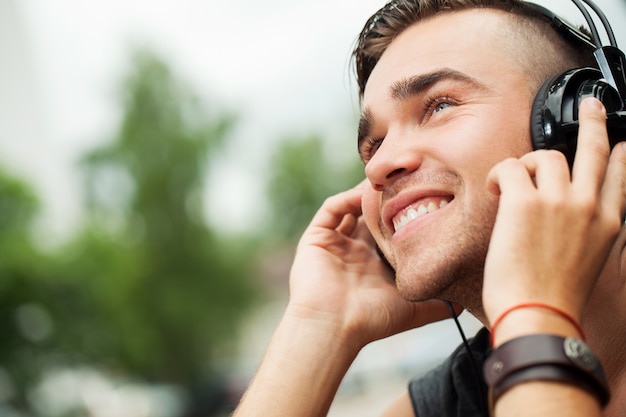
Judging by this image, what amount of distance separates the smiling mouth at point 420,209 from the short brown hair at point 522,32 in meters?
0.35

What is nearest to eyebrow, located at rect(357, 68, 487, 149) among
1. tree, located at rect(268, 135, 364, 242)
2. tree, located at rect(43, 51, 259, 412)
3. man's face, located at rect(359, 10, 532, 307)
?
man's face, located at rect(359, 10, 532, 307)

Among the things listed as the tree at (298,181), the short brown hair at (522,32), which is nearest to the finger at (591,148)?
the short brown hair at (522,32)

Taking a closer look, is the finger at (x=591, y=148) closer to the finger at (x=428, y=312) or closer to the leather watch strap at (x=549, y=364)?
the leather watch strap at (x=549, y=364)

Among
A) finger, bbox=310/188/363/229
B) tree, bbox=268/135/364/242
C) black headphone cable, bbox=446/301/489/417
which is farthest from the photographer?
tree, bbox=268/135/364/242

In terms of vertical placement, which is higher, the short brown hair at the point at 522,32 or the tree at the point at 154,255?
the short brown hair at the point at 522,32

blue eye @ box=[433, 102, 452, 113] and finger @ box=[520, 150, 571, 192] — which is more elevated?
blue eye @ box=[433, 102, 452, 113]

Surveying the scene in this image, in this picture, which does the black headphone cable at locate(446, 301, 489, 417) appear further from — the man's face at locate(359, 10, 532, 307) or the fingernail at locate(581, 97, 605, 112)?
the fingernail at locate(581, 97, 605, 112)

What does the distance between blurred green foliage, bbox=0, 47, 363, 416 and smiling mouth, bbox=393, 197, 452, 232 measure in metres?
15.3

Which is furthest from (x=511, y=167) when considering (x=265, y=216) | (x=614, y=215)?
(x=265, y=216)

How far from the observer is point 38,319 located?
1872 centimetres

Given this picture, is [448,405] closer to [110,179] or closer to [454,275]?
[454,275]

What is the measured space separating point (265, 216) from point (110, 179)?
6.23 m

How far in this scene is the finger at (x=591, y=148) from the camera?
1037 mm

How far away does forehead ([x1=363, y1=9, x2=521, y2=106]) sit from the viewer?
1.47 m
